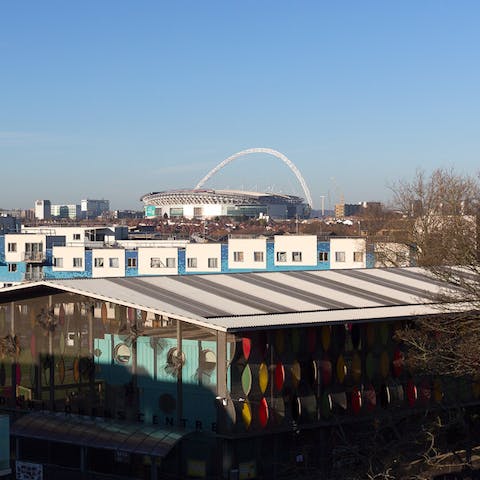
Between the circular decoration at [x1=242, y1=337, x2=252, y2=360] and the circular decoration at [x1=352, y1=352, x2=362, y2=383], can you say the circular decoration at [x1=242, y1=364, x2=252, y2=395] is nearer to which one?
the circular decoration at [x1=242, y1=337, x2=252, y2=360]

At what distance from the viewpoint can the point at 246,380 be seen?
27234 millimetres

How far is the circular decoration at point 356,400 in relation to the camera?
Result: 29.5 meters

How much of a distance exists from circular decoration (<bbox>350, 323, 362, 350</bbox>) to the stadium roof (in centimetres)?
43

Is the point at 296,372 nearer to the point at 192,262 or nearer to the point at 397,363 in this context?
the point at 397,363

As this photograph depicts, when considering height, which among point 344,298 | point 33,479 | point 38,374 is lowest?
point 33,479

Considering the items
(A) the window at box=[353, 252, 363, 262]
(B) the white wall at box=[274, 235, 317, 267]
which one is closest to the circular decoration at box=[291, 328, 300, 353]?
(A) the window at box=[353, 252, 363, 262]

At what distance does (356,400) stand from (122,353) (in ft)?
21.5

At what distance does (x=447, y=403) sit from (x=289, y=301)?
5814mm

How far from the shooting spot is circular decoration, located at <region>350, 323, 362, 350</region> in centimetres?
2962

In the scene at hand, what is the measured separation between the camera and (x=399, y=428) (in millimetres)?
30250

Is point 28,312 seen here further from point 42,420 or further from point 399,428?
point 399,428

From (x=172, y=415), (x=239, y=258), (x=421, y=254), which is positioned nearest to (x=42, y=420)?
(x=172, y=415)

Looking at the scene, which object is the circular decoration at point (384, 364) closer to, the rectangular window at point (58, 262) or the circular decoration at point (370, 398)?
the circular decoration at point (370, 398)

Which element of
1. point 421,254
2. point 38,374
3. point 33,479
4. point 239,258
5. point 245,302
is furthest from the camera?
point 239,258
